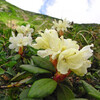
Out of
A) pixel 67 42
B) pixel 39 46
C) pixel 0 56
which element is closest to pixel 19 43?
pixel 0 56

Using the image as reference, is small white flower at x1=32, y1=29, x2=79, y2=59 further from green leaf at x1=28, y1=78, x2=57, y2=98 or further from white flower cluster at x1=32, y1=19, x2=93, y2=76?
green leaf at x1=28, y1=78, x2=57, y2=98

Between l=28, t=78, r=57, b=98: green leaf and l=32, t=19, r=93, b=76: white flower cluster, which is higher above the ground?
l=32, t=19, r=93, b=76: white flower cluster

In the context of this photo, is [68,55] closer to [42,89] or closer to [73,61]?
[73,61]

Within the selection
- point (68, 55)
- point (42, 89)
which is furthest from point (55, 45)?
point (42, 89)

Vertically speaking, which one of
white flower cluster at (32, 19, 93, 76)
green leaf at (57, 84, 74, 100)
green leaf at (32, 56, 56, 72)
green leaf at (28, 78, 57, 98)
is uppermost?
white flower cluster at (32, 19, 93, 76)

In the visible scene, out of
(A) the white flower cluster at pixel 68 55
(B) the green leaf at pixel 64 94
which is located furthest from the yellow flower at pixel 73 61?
(B) the green leaf at pixel 64 94

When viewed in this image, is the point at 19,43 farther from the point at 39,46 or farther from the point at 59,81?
the point at 59,81

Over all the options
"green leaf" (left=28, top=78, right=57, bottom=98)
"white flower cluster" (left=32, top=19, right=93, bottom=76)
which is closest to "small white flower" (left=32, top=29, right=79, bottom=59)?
"white flower cluster" (left=32, top=19, right=93, bottom=76)

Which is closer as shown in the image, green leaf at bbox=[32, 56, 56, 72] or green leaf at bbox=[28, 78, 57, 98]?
green leaf at bbox=[28, 78, 57, 98]
